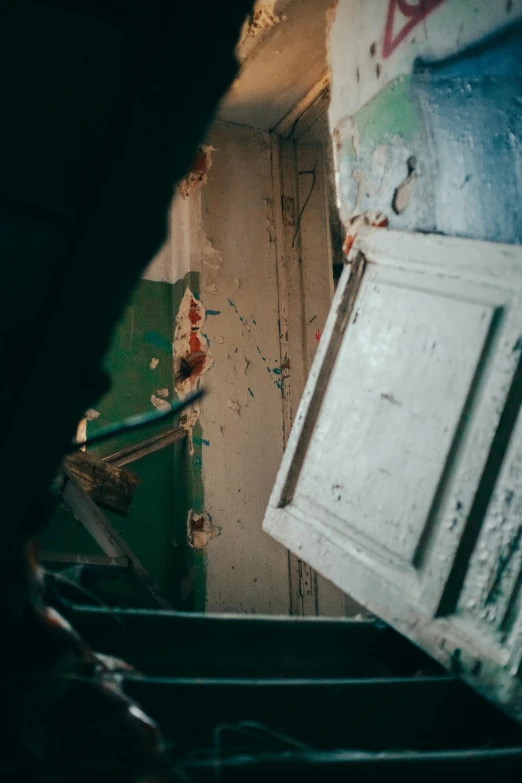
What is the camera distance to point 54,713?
84 cm

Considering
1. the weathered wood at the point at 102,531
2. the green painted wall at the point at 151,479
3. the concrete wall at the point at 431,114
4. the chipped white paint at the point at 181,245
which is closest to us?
the concrete wall at the point at 431,114

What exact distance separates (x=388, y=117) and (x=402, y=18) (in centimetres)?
30

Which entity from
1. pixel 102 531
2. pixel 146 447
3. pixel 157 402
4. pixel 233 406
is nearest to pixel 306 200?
pixel 233 406

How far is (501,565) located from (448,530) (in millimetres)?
139

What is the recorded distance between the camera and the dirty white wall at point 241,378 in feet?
9.96

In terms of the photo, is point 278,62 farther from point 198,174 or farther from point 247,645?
point 247,645

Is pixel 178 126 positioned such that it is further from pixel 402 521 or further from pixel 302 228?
pixel 302 228

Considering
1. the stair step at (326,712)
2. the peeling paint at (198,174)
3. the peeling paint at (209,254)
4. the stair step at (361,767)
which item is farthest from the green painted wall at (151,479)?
the stair step at (361,767)

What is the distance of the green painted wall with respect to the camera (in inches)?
116

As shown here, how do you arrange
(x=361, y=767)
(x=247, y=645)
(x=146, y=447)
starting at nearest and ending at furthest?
1. (x=361, y=767)
2. (x=247, y=645)
3. (x=146, y=447)

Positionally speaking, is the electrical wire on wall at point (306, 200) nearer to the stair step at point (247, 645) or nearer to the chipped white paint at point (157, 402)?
the chipped white paint at point (157, 402)

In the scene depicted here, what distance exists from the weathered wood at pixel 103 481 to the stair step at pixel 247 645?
1040 mm

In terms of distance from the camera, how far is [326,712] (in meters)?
1.02

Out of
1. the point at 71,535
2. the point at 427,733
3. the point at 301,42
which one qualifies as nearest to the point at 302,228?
the point at 301,42
